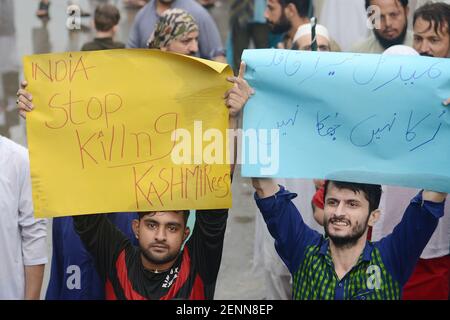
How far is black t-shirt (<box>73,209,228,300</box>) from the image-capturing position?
4.16m

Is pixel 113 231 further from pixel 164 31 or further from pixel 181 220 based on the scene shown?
pixel 164 31

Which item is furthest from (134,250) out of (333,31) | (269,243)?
(333,31)

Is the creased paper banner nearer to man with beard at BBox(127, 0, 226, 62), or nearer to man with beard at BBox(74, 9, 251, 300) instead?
man with beard at BBox(74, 9, 251, 300)

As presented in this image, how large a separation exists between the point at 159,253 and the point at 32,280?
60 cm

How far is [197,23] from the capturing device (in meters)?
7.37

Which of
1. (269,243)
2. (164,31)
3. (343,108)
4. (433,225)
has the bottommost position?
(269,243)

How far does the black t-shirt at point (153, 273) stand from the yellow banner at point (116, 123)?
5.1 inches

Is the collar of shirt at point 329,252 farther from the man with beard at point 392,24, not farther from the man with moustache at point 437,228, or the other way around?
the man with beard at point 392,24

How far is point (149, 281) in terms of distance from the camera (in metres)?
4.17

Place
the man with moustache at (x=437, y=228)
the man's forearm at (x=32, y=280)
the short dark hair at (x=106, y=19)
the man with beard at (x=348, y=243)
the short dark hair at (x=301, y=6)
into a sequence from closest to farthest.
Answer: the man with beard at (x=348, y=243)
the man's forearm at (x=32, y=280)
the man with moustache at (x=437, y=228)
the short dark hair at (x=301, y=6)
the short dark hair at (x=106, y=19)

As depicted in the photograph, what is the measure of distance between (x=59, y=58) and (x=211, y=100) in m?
0.62

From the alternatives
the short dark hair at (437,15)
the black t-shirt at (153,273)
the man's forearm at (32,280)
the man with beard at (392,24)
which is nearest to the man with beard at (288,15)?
the man with beard at (392,24)

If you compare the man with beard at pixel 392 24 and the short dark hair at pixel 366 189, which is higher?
Answer: the man with beard at pixel 392 24

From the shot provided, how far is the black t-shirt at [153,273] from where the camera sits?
4164 millimetres
